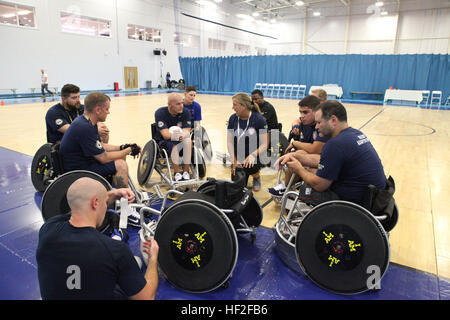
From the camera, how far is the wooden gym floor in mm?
2902

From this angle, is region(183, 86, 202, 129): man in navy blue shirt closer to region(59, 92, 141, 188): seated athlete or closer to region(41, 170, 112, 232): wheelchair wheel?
region(59, 92, 141, 188): seated athlete

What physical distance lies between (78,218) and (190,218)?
794 millimetres

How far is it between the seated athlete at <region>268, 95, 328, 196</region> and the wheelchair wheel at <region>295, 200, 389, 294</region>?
1.23m

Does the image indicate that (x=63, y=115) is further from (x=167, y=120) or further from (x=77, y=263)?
(x=77, y=263)

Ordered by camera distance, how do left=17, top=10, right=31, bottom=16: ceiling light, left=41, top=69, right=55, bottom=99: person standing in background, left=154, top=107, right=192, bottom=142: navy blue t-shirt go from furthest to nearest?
1. left=41, top=69, right=55, bottom=99: person standing in background
2. left=17, top=10, right=31, bottom=16: ceiling light
3. left=154, top=107, right=192, bottom=142: navy blue t-shirt

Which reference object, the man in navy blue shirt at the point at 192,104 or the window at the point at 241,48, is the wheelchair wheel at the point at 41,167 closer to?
the man in navy blue shirt at the point at 192,104

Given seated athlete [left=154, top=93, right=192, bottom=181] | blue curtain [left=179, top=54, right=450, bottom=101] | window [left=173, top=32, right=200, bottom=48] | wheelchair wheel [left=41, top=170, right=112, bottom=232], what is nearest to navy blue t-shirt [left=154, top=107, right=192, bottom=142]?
seated athlete [left=154, top=93, right=192, bottom=181]

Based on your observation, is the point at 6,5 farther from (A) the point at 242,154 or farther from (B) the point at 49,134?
(A) the point at 242,154

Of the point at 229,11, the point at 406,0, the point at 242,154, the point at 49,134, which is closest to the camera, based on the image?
the point at 49,134

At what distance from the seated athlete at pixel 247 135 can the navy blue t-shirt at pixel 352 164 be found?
189cm

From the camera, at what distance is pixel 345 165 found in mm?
2256

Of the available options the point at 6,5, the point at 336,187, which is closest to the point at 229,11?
the point at 6,5

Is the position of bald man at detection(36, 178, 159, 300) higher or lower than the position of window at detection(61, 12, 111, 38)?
lower

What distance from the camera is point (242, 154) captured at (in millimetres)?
4523
